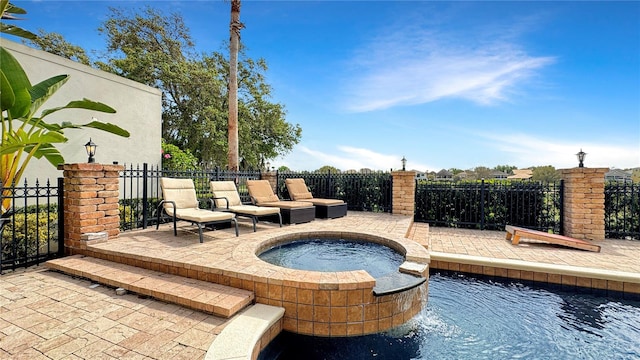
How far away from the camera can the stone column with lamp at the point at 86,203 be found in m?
4.45

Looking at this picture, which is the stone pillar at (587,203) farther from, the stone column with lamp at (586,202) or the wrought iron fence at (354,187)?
the wrought iron fence at (354,187)

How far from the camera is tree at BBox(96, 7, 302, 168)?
53.8 feet

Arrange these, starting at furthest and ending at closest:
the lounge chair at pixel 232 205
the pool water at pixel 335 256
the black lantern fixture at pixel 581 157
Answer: the black lantern fixture at pixel 581 157
the lounge chair at pixel 232 205
the pool water at pixel 335 256

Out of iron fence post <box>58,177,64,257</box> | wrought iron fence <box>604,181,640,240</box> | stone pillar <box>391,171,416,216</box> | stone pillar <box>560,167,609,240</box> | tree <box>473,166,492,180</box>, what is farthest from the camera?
tree <box>473,166,492,180</box>

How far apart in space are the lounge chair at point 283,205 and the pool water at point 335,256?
4.54 ft

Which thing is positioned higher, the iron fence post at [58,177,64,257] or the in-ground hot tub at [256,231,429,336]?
the iron fence post at [58,177,64,257]

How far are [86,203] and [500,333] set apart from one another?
5.81m

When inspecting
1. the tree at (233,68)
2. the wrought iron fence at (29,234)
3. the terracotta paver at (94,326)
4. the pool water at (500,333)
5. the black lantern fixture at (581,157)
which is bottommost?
the pool water at (500,333)

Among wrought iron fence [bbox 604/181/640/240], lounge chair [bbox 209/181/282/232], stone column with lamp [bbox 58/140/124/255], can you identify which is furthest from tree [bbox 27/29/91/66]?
wrought iron fence [bbox 604/181/640/240]

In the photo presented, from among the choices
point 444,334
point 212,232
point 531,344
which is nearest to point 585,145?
point 531,344

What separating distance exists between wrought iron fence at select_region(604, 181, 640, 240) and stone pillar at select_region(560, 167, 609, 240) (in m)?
0.73

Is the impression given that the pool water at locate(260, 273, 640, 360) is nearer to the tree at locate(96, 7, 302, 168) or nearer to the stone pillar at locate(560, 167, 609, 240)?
the stone pillar at locate(560, 167, 609, 240)

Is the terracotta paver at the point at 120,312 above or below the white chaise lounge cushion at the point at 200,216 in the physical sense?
below

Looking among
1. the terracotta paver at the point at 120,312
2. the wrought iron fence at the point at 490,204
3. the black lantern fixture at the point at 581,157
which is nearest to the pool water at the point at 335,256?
the terracotta paver at the point at 120,312
